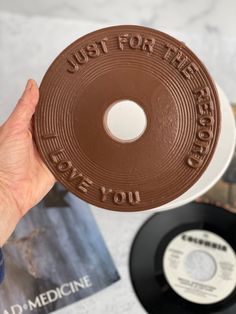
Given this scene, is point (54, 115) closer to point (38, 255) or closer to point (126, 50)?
point (126, 50)

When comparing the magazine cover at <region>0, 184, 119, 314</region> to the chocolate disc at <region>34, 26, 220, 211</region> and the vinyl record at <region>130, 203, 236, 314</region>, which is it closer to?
the vinyl record at <region>130, 203, 236, 314</region>

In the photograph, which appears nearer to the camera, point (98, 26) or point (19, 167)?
point (19, 167)

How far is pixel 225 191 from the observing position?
83 cm

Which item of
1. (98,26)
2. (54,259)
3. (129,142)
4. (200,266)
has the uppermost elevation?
(98,26)

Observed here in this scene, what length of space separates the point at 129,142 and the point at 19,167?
0.17m

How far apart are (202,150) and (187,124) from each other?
0.13ft

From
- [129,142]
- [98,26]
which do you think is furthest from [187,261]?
[98,26]

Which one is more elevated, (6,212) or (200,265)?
(6,212)

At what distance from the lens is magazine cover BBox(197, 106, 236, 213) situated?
83 centimetres

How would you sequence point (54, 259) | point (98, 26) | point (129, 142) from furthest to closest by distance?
point (98, 26) < point (54, 259) < point (129, 142)

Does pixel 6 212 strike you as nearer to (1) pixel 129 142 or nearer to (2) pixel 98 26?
(1) pixel 129 142

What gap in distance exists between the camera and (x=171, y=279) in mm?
793

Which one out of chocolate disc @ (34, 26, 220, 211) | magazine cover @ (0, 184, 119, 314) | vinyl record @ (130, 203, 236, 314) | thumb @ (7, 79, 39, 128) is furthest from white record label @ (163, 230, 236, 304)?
thumb @ (7, 79, 39, 128)

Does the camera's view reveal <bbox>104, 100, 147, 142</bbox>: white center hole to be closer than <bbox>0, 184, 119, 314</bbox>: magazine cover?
Yes
